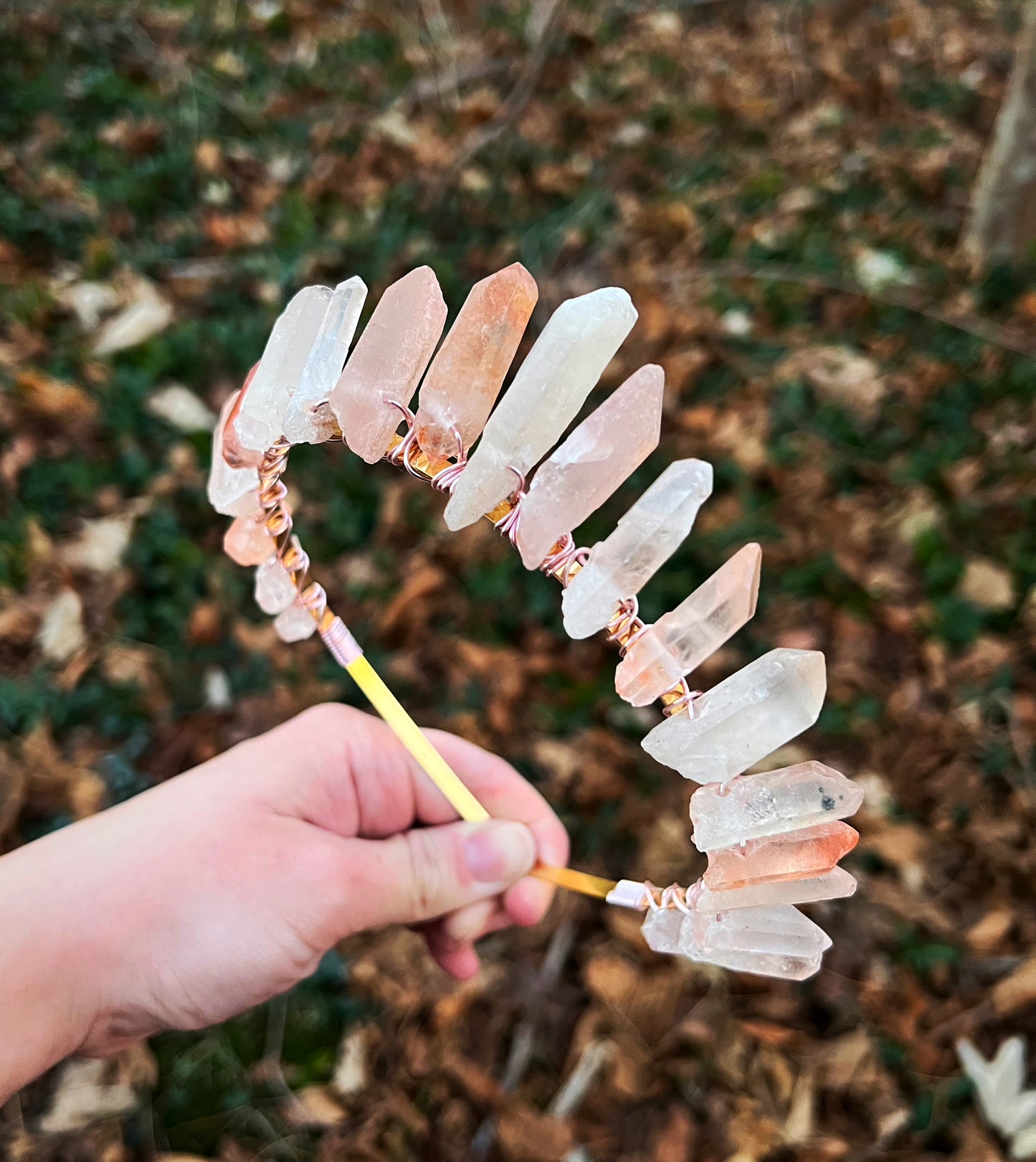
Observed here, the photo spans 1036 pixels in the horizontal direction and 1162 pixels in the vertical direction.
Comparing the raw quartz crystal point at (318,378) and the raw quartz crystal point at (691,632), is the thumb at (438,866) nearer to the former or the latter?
the raw quartz crystal point at (691,632)

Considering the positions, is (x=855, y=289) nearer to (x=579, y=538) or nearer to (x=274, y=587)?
(x=579, y=538)

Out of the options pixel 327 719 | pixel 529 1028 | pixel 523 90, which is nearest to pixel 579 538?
pixel 327 719

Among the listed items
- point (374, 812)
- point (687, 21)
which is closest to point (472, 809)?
point (374, 812)

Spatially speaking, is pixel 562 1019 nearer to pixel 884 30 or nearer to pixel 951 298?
pixel 951 298

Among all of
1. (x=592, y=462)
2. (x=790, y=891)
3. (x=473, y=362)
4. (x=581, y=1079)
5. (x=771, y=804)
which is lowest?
(x=581, y=1079)

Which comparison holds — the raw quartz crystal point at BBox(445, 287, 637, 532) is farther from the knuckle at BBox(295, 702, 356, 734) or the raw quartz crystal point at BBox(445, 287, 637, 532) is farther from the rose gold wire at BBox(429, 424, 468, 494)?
the knuckle at BBox(295, 702, 356, 734)

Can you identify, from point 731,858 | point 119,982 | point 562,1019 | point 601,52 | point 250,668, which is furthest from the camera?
point 601,52

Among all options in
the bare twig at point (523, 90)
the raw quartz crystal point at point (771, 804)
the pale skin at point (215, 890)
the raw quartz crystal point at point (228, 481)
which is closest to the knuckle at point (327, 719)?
the pale skin at point (215, 890)
